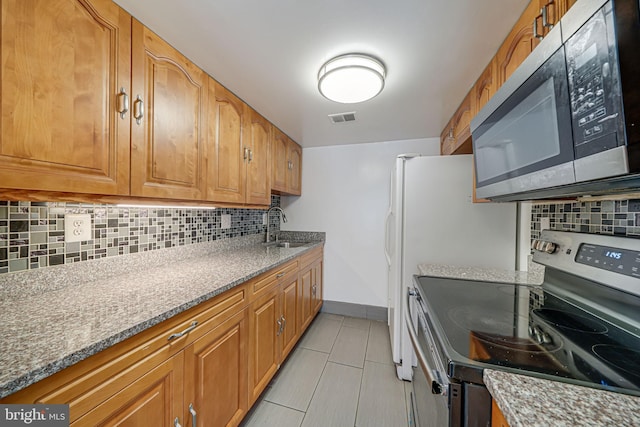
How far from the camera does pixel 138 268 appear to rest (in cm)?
130

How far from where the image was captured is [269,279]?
151cm

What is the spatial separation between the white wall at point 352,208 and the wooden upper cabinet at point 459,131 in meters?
0.42

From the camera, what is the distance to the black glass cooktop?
560 mm

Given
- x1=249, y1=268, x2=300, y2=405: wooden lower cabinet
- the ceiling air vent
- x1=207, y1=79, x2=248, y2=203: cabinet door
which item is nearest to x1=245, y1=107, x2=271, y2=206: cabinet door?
x1=207, y1=79, x2=248, y2=203: cabinet door

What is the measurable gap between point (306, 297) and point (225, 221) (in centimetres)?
107

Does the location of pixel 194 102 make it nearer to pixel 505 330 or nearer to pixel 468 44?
pixel 468 44

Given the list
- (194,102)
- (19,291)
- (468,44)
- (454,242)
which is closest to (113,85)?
(194,102)

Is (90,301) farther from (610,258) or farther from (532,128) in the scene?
(610,258)

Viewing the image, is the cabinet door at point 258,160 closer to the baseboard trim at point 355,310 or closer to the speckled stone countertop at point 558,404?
the baseboard trim at point 355,310

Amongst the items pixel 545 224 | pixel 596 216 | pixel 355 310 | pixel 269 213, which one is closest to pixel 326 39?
pixel 596 216

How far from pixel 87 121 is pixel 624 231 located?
215 centimetres

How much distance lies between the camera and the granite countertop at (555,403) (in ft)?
1.32

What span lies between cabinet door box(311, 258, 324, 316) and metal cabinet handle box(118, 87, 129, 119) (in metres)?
Answer: 1.97

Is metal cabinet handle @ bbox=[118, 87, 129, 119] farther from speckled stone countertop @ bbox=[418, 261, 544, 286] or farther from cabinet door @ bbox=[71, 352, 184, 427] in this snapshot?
speckled stone countertop @ bbox=[418, 261, 544, 286]
